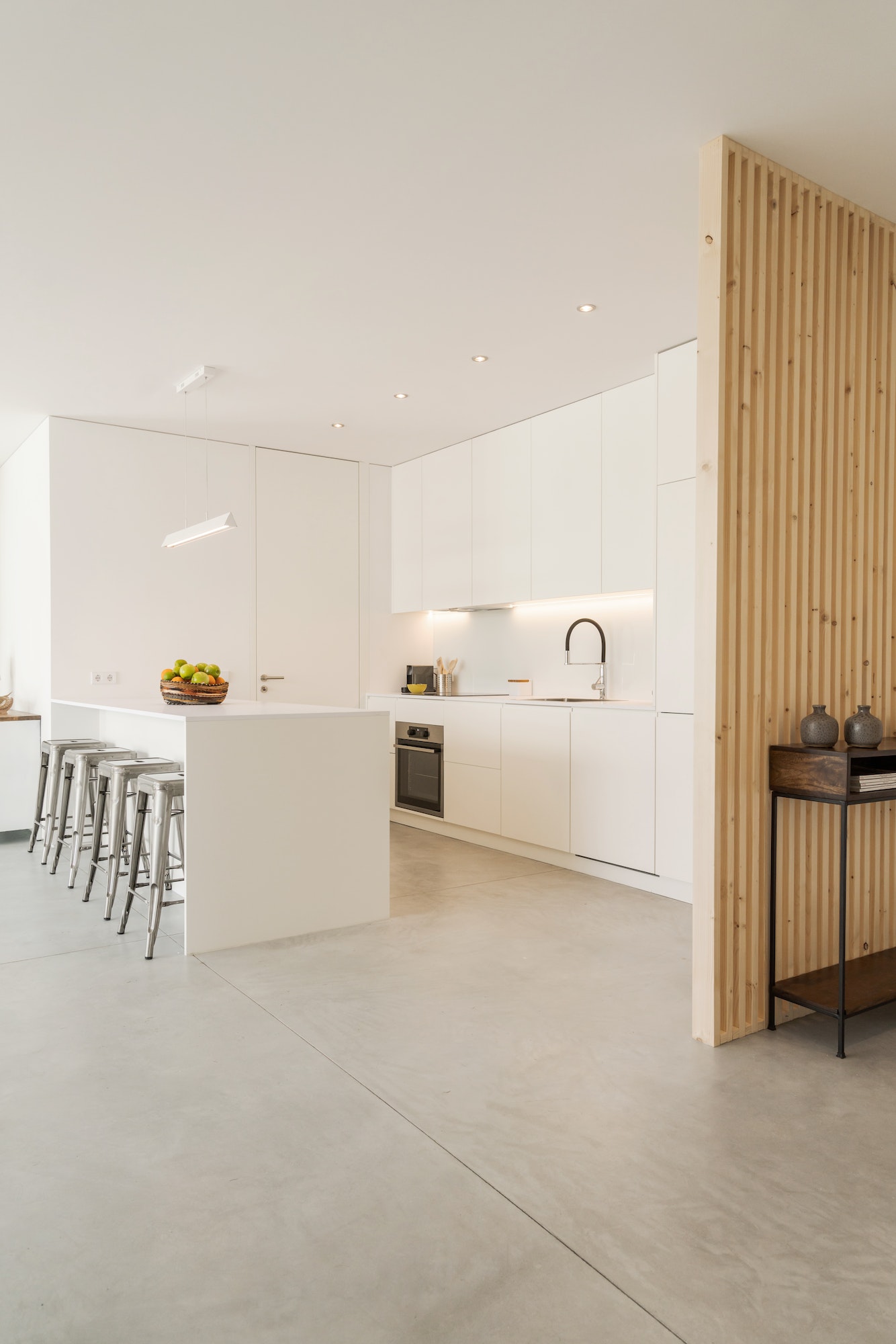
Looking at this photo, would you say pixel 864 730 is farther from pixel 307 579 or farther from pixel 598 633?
pixel 307 579

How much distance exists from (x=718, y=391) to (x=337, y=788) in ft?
7.50

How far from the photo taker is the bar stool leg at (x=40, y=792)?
17.5 ft

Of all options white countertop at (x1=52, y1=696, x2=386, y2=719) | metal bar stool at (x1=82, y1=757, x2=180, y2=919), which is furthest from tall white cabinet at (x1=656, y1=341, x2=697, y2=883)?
metal bar stool at (x1=82, y1=757, x2=180, y2=919)

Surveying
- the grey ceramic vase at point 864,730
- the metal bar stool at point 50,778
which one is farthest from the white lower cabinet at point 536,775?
the metal bar stool at point 50,778

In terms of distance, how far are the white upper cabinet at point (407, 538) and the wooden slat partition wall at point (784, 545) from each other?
3.84m

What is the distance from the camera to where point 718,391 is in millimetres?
2662

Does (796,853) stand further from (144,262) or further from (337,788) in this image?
(144,262)

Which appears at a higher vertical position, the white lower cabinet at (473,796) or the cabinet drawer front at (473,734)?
the cabinet drawer front at (473,734)

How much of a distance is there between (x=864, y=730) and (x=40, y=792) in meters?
4.60

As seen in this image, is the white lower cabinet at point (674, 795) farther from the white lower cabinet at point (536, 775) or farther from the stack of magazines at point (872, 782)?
the stack of magazines at point (872, 782)

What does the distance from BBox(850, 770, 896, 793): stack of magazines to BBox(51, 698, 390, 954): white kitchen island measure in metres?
2.07

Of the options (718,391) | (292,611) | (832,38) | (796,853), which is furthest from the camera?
(292,611)

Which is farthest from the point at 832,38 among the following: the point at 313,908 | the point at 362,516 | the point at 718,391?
the point at 362,516

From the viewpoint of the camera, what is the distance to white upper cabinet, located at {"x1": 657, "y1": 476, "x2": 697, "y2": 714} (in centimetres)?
424
